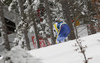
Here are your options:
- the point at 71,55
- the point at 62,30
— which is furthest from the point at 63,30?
the point at 71,55

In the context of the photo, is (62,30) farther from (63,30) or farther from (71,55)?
(71,55)

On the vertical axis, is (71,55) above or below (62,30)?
above

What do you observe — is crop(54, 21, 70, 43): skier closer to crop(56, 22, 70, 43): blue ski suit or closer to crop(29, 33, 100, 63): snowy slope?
crop(56, 22, 70, 43): blue ski suit

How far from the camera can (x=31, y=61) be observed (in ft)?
13.5

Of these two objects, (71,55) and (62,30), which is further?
(62,30)

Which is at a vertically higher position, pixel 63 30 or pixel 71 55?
pixel 71 55

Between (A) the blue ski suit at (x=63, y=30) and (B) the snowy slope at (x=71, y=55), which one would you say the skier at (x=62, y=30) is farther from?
(B) the snowy slope at (x=71, y=55)

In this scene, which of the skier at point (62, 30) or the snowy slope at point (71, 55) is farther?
the skier at point (62, 30)

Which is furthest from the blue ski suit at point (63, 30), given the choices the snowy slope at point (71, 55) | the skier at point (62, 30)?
the snowy slope at point (71, 55)

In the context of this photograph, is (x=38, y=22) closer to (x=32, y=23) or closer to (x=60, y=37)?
(x=32, y=23)

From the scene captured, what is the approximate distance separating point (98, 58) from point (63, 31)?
562 cm

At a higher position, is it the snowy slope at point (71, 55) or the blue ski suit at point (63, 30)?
the snowy slope at point (71, 55)

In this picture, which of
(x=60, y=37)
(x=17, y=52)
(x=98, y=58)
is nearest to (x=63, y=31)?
(x=60, y=37)

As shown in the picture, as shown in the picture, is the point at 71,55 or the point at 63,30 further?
the point at 63,30
